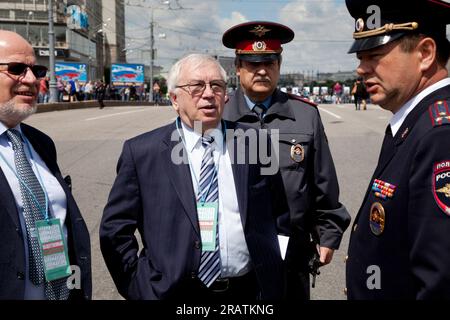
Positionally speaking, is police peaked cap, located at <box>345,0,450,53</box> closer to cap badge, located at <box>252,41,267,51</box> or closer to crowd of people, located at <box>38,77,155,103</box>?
cap badge, located at <box>252,41,267,51</box>

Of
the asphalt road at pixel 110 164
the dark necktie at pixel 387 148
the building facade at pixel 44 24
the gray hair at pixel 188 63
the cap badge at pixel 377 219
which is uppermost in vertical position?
the building facade at pixel 44 24

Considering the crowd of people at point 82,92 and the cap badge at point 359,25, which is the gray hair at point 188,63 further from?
the crowd of people at point 82,92

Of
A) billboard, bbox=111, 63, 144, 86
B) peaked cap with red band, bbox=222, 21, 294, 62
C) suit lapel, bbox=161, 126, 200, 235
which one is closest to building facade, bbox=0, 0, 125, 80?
billboard, bbox=111, 63, 144, 86

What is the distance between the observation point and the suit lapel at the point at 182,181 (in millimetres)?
2307

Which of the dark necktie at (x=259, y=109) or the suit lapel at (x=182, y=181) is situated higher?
the dark necktie at (x=259, y=109)

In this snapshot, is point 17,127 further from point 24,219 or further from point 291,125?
point 291,125

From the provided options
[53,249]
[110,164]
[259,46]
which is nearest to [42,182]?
[53,249]

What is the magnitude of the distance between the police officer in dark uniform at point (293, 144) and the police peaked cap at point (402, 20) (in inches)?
37.1

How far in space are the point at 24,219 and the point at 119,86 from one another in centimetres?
5746

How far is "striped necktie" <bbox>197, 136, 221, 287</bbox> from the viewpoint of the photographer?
2.30m

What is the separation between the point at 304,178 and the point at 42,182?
152cm

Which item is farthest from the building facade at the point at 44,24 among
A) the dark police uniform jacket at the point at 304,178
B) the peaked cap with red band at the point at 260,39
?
the dark police uniform jacket at the point at 304,178

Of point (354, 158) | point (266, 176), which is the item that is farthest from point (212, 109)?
point (354, 158)

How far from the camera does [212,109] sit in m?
2.51
